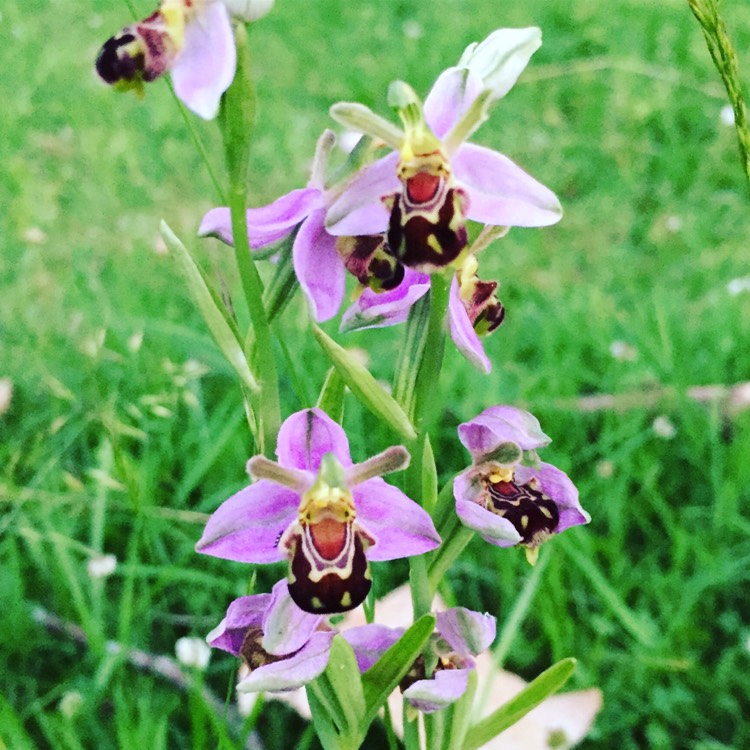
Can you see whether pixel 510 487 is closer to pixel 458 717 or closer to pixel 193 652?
pixel 458 717

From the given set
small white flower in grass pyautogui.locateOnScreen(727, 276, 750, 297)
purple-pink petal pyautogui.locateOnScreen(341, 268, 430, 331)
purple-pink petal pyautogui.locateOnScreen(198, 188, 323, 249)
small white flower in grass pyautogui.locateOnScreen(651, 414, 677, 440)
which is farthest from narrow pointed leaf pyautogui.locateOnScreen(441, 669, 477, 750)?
small white flower in grass pyautogui.locateOnScreen(727, 276, 750, 297)

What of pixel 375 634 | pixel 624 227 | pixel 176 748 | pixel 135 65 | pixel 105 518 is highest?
pixel 135 65

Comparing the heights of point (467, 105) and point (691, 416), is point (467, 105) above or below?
above

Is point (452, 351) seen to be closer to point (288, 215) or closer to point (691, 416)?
point (691, 416)

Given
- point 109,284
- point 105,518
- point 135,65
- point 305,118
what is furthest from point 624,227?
point 135,65

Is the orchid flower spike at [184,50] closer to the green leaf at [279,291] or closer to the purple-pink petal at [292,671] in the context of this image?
the green leaf at [279,291]

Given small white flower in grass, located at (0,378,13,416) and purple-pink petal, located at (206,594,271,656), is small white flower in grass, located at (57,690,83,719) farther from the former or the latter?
small white flower in grass, located at (0,378,13,416)

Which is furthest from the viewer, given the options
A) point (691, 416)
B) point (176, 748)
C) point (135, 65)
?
point (691, 416)
